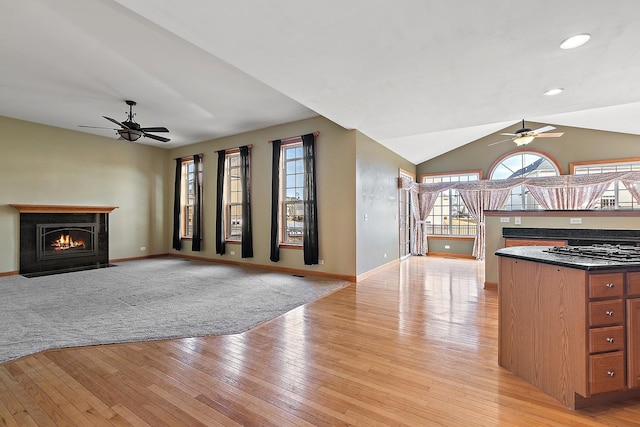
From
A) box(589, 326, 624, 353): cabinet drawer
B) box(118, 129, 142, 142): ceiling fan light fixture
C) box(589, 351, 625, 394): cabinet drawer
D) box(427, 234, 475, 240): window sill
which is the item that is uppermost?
box(118, 129, 142, 142): ceiling fan light fixture

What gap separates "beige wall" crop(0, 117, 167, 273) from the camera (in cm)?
564

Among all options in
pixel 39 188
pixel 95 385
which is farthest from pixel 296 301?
pixel 39 188

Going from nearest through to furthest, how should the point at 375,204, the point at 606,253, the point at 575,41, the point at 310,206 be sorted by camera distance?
the point at 606,253, the point at 575,41, the point at 310,206, the point at 375,204

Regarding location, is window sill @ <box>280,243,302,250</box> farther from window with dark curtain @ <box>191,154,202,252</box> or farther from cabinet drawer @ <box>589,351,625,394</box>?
cabinet drawer @ <box>589,351,625,394</box>

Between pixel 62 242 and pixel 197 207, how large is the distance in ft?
9.39

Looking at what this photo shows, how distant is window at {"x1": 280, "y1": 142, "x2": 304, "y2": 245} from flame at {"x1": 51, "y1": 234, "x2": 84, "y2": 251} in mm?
4773

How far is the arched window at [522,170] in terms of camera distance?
7441 mm

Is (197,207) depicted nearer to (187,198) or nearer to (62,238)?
(187,198)

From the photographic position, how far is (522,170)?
7676 mm

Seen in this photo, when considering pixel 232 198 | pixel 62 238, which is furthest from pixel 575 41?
pixel 62 238

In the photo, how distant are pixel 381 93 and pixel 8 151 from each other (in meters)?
7.18

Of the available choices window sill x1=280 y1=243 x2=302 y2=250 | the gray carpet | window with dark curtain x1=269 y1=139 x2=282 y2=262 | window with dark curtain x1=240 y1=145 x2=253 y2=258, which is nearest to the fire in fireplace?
the gray carpet

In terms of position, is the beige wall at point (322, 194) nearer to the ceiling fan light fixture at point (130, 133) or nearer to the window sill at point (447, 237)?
the ceiling fan light fixture at point (130, 133)

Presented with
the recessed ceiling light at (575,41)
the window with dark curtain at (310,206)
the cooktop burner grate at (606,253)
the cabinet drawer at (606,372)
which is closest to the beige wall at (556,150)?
the window with dark curtain at (310,206)
